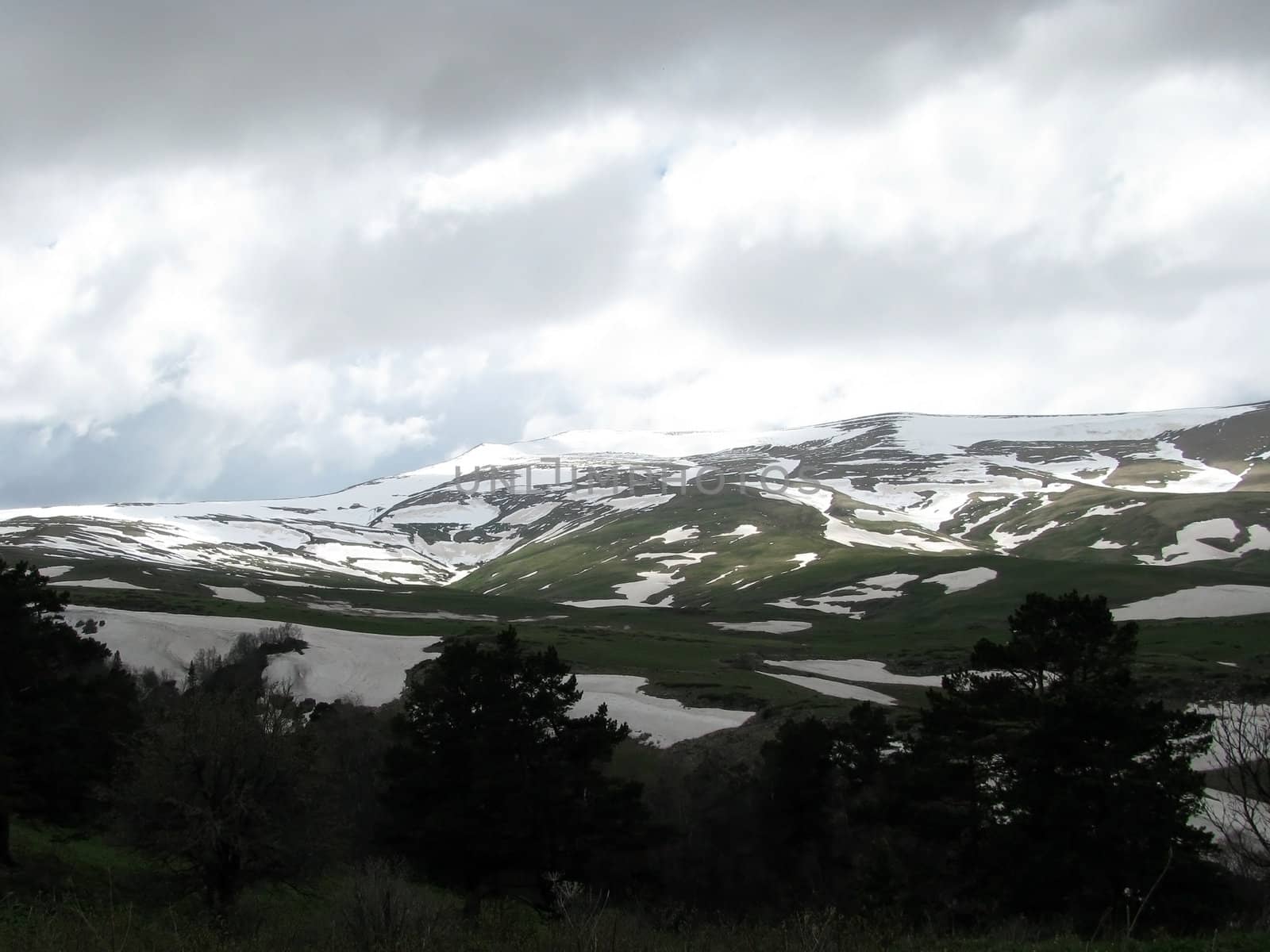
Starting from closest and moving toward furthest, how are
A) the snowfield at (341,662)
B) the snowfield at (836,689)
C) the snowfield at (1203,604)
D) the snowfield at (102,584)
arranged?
1. the snowfield at (341,662)
2. the snowfield at (836,689)
3. the snowfield at (1203,604)
4. the snowfield at (102,584)

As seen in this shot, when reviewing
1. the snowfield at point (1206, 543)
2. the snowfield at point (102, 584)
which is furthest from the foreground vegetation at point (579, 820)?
the snowfield at point (1206, 543)

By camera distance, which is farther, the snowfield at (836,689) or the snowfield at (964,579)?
the snowfield at (964,579)

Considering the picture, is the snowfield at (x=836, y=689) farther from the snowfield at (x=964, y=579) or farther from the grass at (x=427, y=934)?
the snowfield at (x=964, y=579)

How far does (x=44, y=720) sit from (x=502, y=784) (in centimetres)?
1578

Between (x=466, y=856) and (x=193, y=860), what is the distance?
9739mm

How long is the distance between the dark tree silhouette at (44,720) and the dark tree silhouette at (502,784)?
34.3 ft

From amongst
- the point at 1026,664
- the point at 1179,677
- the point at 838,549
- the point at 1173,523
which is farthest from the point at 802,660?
the point at 1173,523

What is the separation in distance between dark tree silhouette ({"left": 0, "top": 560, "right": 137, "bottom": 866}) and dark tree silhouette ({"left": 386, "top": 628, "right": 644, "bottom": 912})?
10.4 metres

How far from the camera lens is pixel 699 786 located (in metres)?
42.6

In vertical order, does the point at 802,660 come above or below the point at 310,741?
below

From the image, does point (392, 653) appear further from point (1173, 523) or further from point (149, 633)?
point (1173, 523)

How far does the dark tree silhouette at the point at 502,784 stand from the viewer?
109 feet

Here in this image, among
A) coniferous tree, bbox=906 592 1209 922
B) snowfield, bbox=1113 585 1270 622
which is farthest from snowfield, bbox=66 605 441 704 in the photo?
snowfield, bbox=1113 585 1270 622

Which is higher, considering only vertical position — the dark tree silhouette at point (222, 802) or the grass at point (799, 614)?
the dark tree silhouette at point (222, 802)
